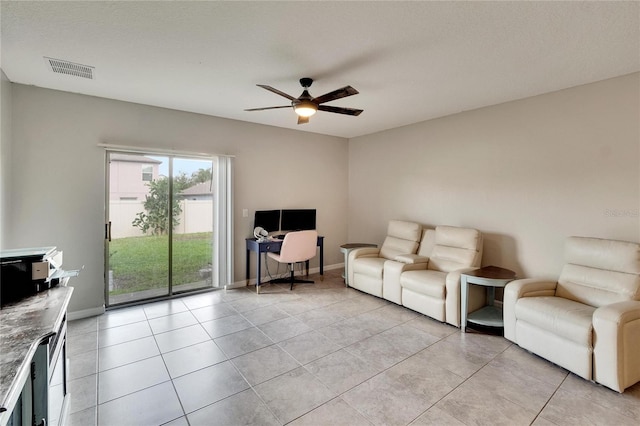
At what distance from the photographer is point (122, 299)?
3.95 metres

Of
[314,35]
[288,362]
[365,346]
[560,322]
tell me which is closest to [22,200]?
[288,362]

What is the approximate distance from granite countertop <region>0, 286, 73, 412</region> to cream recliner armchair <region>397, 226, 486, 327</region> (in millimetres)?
3340

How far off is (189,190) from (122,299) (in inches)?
67.0

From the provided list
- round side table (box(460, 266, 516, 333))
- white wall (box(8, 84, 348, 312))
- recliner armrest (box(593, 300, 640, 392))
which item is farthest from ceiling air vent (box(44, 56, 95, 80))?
recliner armrest (box(593, 300, 640, 392))

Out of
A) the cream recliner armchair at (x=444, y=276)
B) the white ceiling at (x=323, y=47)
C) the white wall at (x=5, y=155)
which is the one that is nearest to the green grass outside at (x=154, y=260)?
the white wall at (x=5, y=155)

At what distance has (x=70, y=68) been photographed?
2.78 meters

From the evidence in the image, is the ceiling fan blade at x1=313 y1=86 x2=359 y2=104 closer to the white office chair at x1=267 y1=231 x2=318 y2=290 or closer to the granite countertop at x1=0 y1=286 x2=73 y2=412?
the white office chair at x1=267 y1=231 x2=318 y2=290

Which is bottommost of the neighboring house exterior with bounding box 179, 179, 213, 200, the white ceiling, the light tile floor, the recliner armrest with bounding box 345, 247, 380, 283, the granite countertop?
the light tile floor

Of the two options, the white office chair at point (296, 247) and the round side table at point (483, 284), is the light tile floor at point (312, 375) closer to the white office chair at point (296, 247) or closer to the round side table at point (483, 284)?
the round side table at point (483, 284)

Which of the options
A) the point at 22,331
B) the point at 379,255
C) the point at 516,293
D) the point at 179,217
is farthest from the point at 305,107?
the point at 379,255

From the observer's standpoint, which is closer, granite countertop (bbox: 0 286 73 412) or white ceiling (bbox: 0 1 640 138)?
granite countertop (bbox: 0 286 73 412)

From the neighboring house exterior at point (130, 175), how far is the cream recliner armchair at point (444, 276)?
3.64 meters

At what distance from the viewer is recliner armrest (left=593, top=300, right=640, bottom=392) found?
7.07ft

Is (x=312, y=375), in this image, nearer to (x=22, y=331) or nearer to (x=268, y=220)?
(x=22, y=331)
